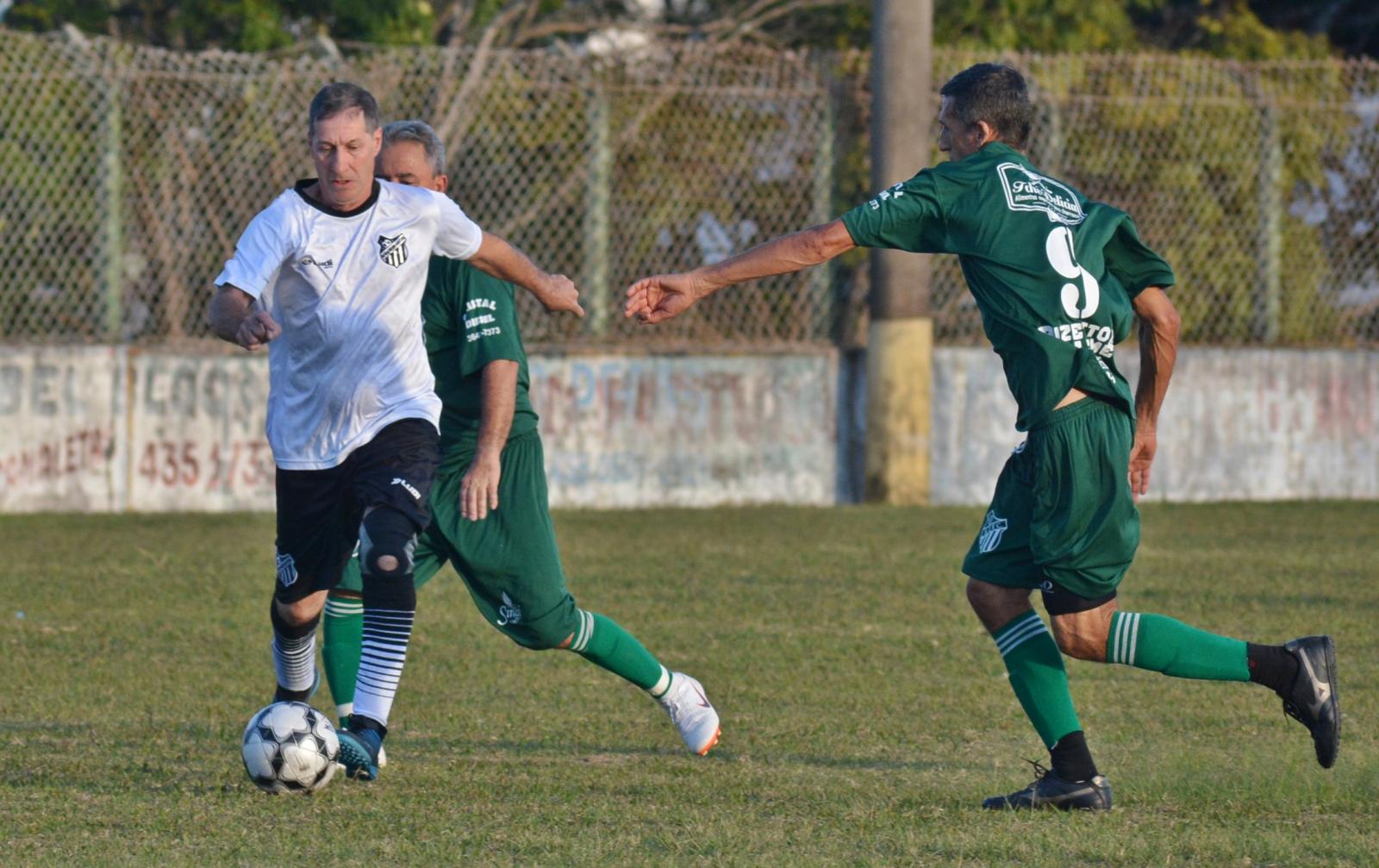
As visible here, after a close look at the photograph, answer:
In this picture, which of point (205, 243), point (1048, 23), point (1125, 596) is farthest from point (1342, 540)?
point (205, 243)

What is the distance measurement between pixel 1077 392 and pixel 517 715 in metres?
2.32

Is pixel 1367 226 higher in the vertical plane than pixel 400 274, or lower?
higher

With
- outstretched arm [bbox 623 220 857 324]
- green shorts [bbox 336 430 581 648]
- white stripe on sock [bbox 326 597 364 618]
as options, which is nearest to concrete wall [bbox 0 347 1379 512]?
white stripe on sock [bbox 326 597 364 618]

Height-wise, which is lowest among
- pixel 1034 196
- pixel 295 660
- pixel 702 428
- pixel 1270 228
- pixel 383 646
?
pixel 295 660

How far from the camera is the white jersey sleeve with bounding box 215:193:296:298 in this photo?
5.12 meters

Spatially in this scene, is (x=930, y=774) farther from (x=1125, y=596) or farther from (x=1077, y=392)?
(x=1125, y=596)

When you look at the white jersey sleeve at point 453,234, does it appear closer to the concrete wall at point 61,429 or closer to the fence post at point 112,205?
the concrete wall at point 61,429

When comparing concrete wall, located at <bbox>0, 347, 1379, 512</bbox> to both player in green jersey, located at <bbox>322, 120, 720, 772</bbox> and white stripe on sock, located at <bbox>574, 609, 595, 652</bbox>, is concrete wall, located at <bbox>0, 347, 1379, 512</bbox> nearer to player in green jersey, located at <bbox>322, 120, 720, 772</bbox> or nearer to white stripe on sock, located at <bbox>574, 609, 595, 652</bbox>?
player in green jersey, located at <bbox>322, 120, 720, 772</bbox>

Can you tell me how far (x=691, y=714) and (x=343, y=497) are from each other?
4.02ft

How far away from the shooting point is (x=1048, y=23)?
16.4 metres

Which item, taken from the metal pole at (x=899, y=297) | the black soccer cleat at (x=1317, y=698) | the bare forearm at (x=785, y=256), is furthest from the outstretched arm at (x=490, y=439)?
the metal pole at (x=899, y=297)

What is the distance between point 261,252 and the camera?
5.19 m

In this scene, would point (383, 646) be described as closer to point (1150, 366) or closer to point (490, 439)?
point (490, 439)

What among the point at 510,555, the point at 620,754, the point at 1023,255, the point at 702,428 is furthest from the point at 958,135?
the point at 702,428
